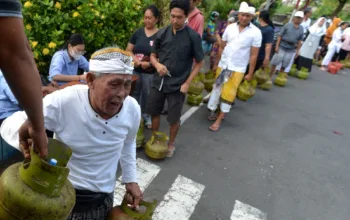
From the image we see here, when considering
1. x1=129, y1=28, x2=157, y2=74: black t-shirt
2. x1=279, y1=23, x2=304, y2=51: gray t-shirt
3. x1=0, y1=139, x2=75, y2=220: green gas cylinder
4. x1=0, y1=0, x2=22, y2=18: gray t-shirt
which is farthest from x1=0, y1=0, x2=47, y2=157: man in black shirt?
x1=279, y1=23, x2=304, y2=51: gray t-shirt

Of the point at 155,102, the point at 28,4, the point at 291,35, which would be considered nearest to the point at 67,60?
the point at 28,4

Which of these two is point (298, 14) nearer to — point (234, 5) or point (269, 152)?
point (269, 152)

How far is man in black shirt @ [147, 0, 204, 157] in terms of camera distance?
3.73 meters

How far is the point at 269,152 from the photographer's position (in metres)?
4.90

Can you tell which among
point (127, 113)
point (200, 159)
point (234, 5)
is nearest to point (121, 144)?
point (127, 113)

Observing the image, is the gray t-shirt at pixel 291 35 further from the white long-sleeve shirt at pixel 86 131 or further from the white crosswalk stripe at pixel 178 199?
the white long-sleeve shirt at pixel 86 131

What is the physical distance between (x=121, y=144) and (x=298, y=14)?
7.24m

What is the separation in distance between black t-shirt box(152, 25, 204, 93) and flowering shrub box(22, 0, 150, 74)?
109cm

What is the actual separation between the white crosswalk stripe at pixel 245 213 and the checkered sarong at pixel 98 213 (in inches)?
68.8

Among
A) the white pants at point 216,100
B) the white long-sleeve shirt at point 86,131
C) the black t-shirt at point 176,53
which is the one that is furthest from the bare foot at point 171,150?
the white long-sleeve shirt at point 86,131

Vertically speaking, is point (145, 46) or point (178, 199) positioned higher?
point (145, 46)

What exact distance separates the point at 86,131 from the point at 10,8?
0.93 meters

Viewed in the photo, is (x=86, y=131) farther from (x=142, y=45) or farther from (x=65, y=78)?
(x=142, y=45)

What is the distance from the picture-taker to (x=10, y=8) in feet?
2.86
